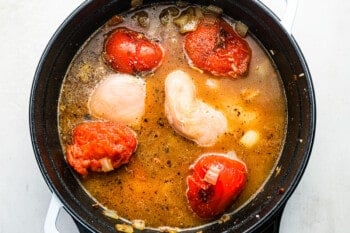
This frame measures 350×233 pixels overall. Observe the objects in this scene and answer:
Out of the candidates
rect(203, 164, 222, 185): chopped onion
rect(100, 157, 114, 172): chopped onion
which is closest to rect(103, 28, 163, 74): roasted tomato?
rect(100, 157, 114, 172): chopped onion

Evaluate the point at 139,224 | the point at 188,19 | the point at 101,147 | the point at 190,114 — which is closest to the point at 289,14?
the point at 188,19

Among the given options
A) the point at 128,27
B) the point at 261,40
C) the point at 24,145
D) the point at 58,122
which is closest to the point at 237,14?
the point at 261,40

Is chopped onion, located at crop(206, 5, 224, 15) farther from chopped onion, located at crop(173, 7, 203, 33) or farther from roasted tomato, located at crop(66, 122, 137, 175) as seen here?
roasted tomato, located at crop(66, 122, 137, 175)

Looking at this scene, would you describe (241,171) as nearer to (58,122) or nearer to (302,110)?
(302,110)

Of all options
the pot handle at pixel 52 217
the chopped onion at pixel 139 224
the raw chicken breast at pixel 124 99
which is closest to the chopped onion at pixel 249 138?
the raw chicken breast at pixel 124 99

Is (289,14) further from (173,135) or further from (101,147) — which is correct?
(101,147)

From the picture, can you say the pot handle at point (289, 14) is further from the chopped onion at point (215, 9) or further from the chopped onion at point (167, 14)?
the chopped onion at point (167, 14)
